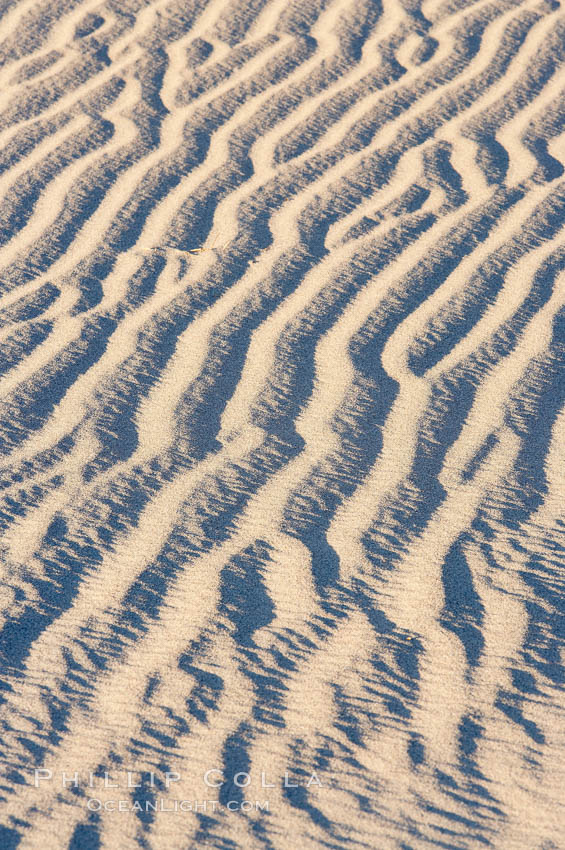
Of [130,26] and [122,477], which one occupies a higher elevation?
[130,26]

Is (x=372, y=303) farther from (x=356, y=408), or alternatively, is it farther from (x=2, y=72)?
(x=2, y=72)

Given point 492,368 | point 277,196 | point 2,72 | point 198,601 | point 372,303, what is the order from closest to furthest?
point 198,601 < point 492,368 < point 372,303 < point 277,196 < point 2,72

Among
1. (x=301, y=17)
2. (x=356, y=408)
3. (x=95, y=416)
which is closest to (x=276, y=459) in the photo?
(x=356, y=408)

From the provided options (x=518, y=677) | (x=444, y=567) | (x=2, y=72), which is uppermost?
(x=2, y=72)

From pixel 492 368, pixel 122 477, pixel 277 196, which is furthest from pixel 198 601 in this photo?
pixel 277 196

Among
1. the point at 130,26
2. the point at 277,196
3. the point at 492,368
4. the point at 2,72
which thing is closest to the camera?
the point at 492,368

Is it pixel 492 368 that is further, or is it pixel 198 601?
pixel 492 368
